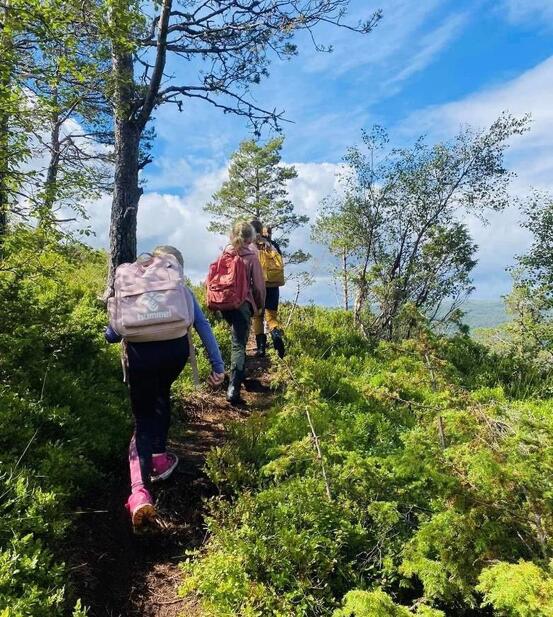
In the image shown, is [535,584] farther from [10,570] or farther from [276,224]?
[276,224]

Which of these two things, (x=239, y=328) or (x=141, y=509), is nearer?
(x=141, y=509)

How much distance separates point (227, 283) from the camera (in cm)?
605

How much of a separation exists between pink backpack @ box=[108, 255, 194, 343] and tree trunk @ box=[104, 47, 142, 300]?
16.4ft

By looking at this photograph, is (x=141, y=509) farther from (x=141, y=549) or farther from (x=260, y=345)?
(x=260, y=345)

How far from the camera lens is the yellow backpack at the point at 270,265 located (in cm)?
780

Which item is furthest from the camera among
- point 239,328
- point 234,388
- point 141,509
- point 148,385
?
point 234,388

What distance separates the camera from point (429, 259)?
1165 cm

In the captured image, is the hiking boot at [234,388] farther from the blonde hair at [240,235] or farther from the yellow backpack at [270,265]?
the yellow backpack at [270,265]

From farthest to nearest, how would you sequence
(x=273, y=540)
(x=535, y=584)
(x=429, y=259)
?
(x=429, y=259) < (x=273, y=540) < (x=535, y=584)

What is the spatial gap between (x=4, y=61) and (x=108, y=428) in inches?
150

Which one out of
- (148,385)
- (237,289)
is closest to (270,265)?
(237,289)

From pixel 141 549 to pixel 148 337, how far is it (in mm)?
1641

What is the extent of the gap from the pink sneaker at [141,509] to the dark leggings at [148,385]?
114 mm

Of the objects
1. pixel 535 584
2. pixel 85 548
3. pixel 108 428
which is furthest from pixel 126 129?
pixel 535 584
